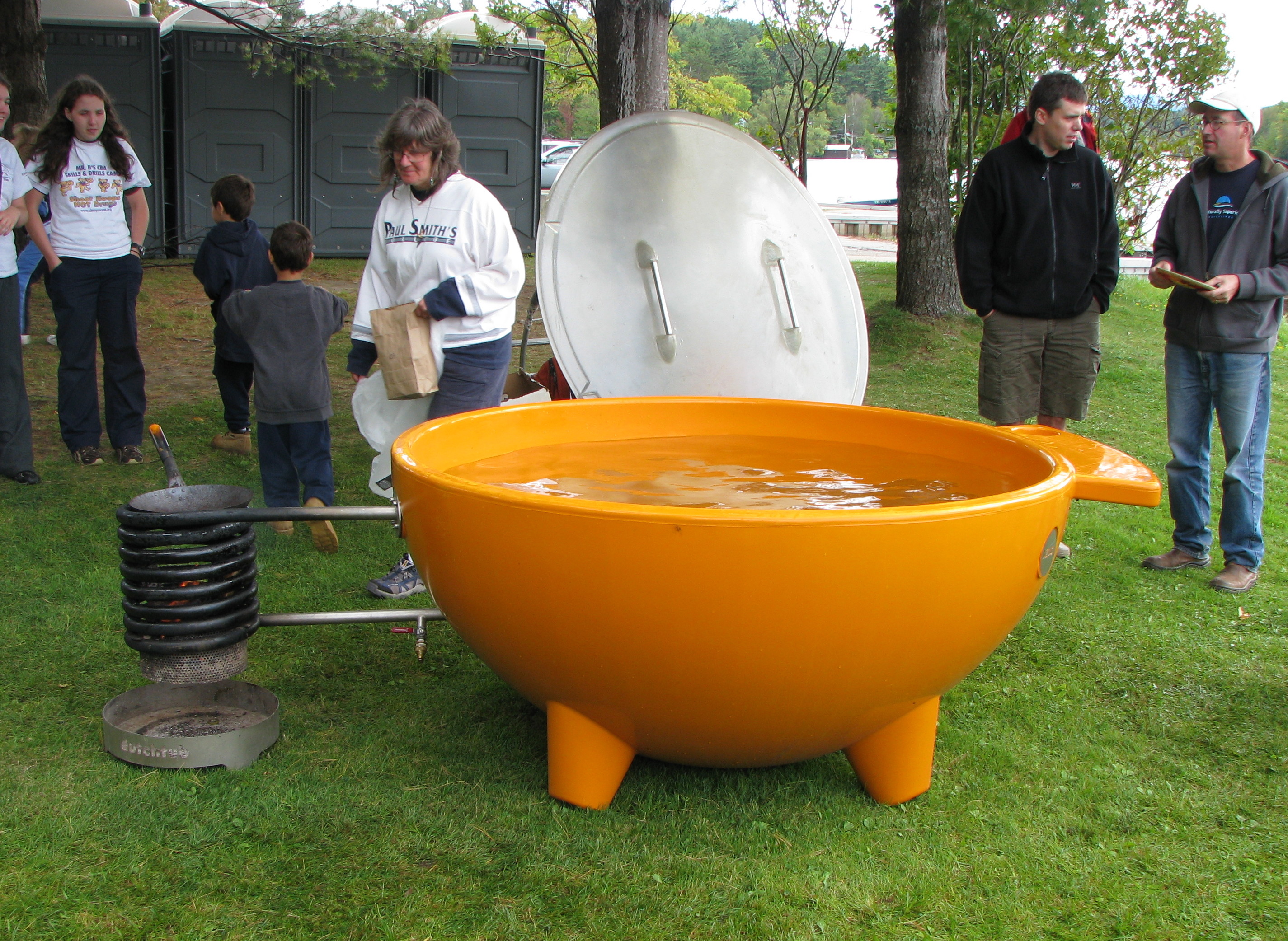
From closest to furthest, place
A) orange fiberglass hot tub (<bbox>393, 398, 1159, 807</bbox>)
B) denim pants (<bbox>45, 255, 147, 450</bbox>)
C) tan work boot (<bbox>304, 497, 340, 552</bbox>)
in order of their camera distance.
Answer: orange fiberglass hot tub (<bbox>393, 398, 1159, 807</bbox>) < tan work boot (<bbox>304, 497, 340, 552</bbox>) < denim pants (<bbox>45, 255, 147, 450</bbox>)

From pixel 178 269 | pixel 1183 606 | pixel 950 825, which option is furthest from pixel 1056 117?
pixel 178 269

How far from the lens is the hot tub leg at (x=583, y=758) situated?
2.49 meters

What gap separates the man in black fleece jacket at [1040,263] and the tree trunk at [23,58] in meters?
7.36

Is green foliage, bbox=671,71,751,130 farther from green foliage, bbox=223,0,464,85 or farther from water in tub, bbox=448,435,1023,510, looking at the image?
water in tub, bbox=448,435,1023,510

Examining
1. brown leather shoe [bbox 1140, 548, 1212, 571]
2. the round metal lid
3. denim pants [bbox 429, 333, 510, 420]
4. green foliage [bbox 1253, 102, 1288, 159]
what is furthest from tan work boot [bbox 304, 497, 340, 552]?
green foliage [bbox 1253, 102, 1288, 159]

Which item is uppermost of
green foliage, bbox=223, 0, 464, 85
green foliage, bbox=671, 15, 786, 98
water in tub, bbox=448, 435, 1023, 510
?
green foliage, bbox=671, 15, 786, 98

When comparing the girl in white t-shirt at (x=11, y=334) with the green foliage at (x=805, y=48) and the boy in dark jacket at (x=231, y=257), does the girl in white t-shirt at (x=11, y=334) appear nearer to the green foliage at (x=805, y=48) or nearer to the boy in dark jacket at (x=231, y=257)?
the boy in dark jacket at (x=231, y=257)

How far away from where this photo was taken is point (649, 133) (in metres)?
4.67

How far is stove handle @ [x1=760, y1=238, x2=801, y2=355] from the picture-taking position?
4684 mm

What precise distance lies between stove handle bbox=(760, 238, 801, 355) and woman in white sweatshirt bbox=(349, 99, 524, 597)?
4.24 feet

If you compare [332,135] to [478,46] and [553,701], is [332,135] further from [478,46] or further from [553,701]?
[553,701]

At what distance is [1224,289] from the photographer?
13.3ft

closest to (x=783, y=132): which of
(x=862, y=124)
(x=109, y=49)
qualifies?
(x=109, y=49)

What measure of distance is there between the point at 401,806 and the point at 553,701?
436mm
